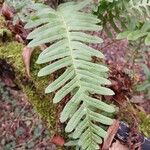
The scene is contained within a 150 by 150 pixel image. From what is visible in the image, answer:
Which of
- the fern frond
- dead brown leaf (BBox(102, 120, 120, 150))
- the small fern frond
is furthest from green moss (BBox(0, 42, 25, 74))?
the small fern frond

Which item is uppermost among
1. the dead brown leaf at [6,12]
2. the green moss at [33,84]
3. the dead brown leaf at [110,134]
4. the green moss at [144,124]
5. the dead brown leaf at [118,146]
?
the dead brown leaf at [6,12]

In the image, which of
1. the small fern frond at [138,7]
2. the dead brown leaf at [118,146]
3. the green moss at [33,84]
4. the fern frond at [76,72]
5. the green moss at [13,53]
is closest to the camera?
the fern frond at [76,72]

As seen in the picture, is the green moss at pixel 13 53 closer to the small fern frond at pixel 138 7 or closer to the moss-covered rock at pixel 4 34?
the moss-covered rock at pixel 4 34

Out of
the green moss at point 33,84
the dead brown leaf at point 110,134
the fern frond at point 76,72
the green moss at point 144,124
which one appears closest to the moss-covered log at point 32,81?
the green moss at point 33,84

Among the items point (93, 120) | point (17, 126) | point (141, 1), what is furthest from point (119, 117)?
point (17, 126)

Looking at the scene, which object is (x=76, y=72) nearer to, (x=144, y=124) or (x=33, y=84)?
(x=33, y=84)

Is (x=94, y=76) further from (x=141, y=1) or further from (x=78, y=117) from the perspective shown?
(x=141, y=1)
